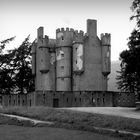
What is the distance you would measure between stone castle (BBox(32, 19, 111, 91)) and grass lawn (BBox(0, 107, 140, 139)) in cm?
2317

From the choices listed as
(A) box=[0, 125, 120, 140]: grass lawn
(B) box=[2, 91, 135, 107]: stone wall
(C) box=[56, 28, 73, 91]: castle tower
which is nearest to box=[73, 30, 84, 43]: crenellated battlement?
(C) box=[56, 28, 73, 91]: castle tower

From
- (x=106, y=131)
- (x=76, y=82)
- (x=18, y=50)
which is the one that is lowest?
(x=106, y=131)

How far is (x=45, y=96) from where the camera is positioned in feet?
180

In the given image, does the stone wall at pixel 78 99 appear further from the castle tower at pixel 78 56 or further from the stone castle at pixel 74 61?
the castle tower at pixel 78 56

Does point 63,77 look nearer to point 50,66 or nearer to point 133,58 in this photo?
point 50,66

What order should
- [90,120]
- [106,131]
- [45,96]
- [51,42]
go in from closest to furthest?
[106,131] < [90,120] < [45,96] < [51,42]

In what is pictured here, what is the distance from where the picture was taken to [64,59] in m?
64.8

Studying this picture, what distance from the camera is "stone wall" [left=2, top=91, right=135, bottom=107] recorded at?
54.7 m

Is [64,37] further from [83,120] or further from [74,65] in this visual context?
[83,120]

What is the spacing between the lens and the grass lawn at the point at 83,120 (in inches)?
1064

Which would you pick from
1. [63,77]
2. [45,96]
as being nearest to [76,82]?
[63,77]

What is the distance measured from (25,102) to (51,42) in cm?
1524

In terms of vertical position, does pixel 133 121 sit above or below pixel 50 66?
below

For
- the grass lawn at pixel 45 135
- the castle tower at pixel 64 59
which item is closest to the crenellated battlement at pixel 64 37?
the castle tower at pixel 64 59
